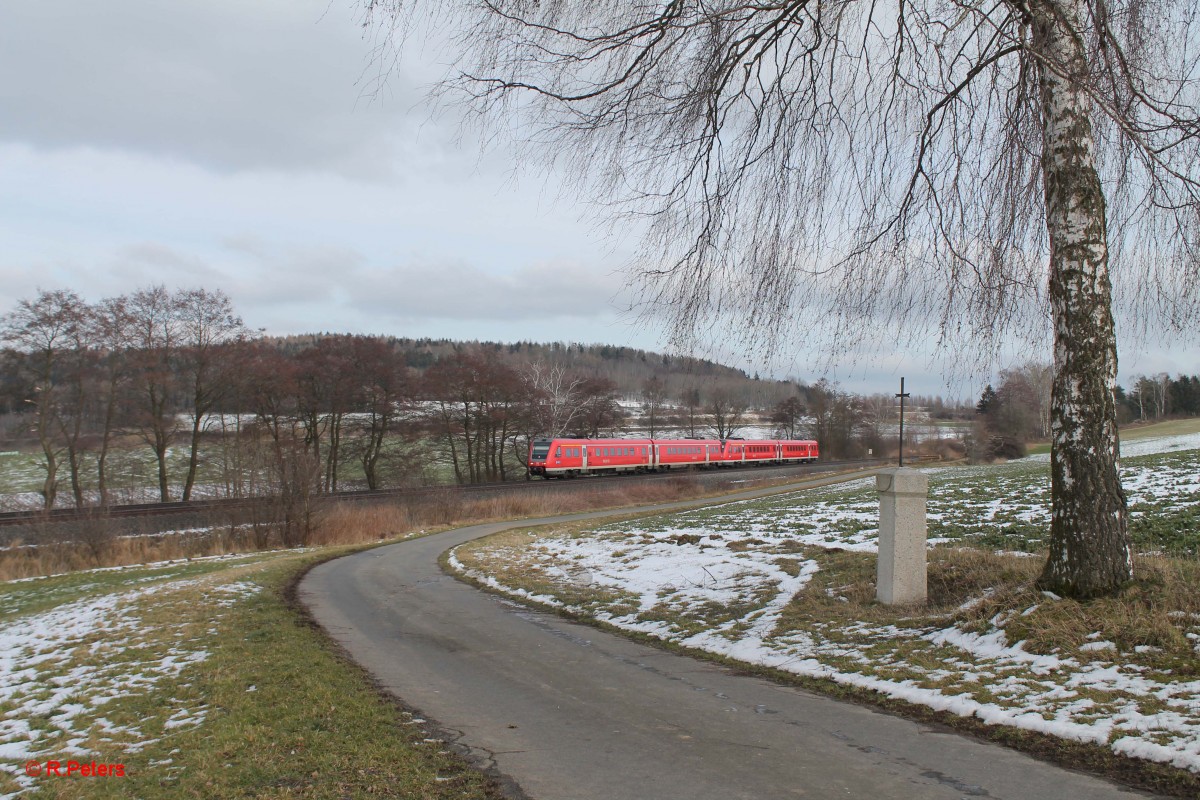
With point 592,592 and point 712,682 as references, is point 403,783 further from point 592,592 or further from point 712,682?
point 592,592

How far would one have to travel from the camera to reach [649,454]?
2068 inches

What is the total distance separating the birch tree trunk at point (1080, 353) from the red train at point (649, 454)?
39660 millimetres

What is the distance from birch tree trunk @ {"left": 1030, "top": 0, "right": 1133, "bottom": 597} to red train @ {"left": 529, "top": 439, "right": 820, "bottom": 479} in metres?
39.7

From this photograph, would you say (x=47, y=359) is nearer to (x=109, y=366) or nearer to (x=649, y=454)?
(x=109, y=366)

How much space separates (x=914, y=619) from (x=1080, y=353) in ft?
9.11

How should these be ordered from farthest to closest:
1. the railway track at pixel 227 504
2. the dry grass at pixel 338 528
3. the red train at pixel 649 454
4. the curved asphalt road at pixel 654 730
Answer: the red train at pixel 649 454 < the railway track at pixel 227 504 < the dry grass at pixel 338 528 < the curved asphalt road at pixel 654 730

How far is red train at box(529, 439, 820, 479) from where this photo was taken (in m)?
45.6

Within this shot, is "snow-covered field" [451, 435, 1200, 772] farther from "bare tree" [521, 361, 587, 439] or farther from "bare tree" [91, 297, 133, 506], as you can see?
"bare tree" [521, 361, 587, 439]

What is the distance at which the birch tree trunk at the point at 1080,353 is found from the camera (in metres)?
5.89

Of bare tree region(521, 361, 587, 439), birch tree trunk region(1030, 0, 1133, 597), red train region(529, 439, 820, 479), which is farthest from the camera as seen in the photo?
bare tree region(521, 361, 587, 439)

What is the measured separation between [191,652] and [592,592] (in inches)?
207

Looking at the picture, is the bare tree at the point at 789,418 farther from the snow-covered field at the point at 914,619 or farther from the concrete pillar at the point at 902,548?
the concrete pillar at the point at 902,548

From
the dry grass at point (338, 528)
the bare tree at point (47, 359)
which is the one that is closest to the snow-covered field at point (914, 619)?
the dry grass at point (338, 528)

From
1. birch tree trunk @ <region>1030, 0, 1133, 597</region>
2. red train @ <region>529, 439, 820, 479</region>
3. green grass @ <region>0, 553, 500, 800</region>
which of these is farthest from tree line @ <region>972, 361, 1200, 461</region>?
red train @ <region>529, 439, 820, 479</region>
